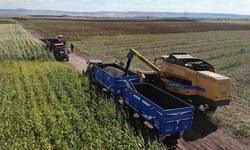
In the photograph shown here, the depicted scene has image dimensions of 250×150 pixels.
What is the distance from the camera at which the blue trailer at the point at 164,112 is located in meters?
7.64

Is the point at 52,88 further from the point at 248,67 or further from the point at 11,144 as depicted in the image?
the point at 248,67

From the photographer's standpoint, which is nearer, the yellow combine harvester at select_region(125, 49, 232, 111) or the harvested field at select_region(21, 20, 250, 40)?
the yellow combine harvester at select_region(125, 49, 232, 111)

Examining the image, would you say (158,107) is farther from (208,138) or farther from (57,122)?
(57,122)

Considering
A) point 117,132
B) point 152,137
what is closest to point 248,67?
point 152,137

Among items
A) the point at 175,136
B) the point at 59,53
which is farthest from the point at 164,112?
the point at 59,53

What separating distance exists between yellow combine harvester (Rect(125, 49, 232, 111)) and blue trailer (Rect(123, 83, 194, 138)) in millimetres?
2073

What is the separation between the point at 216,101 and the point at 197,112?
1.94 metres

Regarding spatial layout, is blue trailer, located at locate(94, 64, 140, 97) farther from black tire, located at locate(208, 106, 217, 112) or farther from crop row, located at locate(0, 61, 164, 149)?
black tire, located at locate(208, 106, 217, 112)

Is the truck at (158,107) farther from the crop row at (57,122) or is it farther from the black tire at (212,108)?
the black tire at (212,108)

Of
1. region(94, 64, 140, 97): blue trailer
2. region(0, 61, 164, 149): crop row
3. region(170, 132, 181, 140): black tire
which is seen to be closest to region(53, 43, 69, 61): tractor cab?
region(0, 61, 164, 149): crop row

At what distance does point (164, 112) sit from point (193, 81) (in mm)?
4343

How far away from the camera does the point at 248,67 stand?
21.2 metres

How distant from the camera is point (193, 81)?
10852mm

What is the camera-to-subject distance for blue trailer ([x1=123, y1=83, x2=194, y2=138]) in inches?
301
